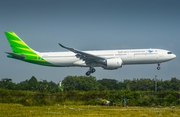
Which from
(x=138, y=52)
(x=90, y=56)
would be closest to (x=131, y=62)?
(x=138, y=52)

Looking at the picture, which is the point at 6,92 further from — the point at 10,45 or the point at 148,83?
the point at 148,83

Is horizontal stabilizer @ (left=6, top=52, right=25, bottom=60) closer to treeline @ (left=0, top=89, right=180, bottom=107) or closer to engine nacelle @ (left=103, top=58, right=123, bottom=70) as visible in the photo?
engine nacelle @ (left=103, top=58, right=123, bottom=70)

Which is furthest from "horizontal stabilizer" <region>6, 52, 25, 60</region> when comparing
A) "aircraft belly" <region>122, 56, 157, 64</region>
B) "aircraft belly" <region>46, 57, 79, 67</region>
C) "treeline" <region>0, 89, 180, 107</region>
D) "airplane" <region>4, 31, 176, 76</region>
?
"aircraft belly" <region>122, 56, 157, 64</region>

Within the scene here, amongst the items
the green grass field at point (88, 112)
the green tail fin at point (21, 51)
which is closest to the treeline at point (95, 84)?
the green tail fin at point (21, 51)

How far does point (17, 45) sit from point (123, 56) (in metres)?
16.0

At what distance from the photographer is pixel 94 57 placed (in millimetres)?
45812

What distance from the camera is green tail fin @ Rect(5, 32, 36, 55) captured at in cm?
4900

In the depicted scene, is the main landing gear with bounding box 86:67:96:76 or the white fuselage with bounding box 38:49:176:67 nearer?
the white fuselage with bounding box 38:49:176:67

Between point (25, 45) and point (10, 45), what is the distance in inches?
90.7

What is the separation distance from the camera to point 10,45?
50188 millimetres

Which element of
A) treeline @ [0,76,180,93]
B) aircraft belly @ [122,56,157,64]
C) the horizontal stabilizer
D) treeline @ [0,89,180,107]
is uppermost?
the horizontal stabilizer

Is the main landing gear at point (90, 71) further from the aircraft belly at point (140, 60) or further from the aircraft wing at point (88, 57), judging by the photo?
the aircraft belly at point (140, 60)

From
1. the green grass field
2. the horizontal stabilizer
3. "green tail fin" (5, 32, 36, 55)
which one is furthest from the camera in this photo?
"green tail fin" (5, 32, 36, 55)

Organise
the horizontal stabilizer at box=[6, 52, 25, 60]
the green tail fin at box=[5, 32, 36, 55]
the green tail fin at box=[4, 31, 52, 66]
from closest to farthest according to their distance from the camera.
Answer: the horizontal stabilizer at box=[6, 52, 25, 60] → the green tail fin at box=[4, 31, 52, 66] → the green tail fin at box=[5, 32, 36, 55]
